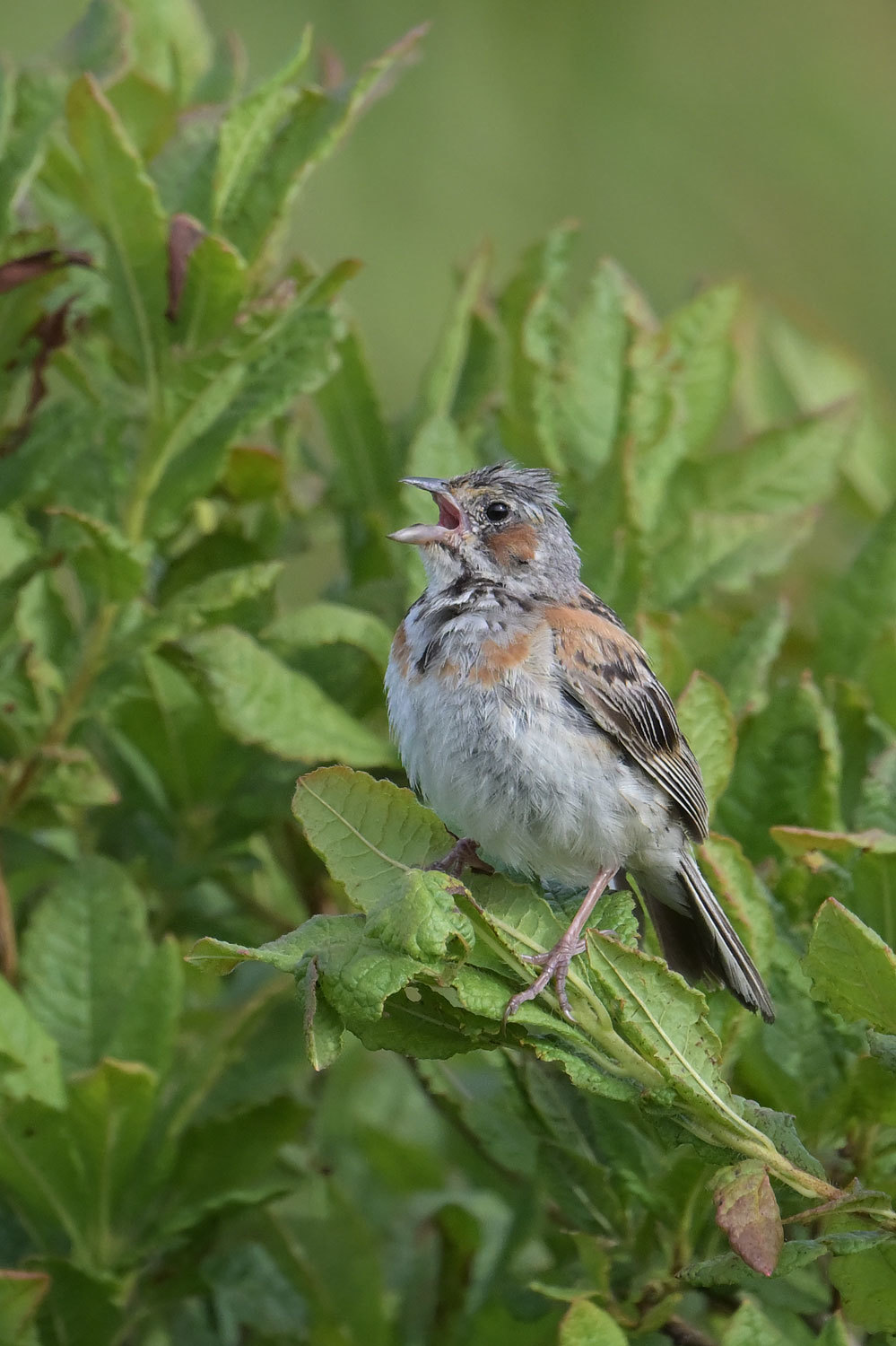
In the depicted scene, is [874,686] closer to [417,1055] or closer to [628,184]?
[417,1055]

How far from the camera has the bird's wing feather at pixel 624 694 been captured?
10.1 feet

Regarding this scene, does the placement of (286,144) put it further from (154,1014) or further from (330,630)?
(154,1014)

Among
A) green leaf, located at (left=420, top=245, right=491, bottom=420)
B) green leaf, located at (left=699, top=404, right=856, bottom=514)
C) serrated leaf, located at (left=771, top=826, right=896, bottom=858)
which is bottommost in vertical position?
serrated leaf, located at (left=771, top=826, right=896, bottom=858)

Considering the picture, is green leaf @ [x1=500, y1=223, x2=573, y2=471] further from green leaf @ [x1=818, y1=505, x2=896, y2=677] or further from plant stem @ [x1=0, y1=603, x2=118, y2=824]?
plant stem @ [x1=0, y1=603, x2=118, y2=824]

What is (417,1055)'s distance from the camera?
2127mm

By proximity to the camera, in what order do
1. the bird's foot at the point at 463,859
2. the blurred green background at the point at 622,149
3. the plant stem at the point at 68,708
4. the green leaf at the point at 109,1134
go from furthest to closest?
the blurred green background at the point at 622,149, the bird's foot at the point at 463,859, the plant stem at the point at 68,708, the green leaf at the point at 109,1134

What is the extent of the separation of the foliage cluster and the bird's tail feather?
58 mm

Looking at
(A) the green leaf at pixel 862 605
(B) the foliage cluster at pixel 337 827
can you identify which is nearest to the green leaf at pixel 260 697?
(B) the foliage cluster at pixel 337 827

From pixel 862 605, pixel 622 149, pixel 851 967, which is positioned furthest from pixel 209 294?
pixel 622 149

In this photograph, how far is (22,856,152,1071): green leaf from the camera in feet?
9.41

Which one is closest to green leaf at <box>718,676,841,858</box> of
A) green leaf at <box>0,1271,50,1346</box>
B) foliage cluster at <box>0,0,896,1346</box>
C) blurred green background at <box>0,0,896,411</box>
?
foliage cluster at <box>0,0,896,1346</box>

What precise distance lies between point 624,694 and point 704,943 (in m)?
0.50

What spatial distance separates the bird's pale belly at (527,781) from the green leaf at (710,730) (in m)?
0.34

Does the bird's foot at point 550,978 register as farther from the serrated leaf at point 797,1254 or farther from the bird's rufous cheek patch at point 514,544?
the bird's rufous cheek patch at point 514,544
